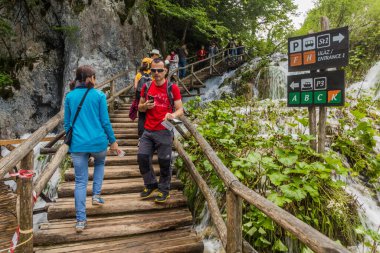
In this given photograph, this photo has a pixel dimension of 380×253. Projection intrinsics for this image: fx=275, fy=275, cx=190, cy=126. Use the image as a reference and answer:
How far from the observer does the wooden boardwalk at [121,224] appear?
342 cm

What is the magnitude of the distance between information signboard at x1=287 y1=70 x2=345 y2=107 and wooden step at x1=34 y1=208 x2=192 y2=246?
263cm

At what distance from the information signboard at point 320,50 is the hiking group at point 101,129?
2145 mm

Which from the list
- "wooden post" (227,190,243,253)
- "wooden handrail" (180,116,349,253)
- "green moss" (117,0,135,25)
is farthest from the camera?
"green moss" (117,0,135,25)

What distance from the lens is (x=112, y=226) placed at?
146 inches

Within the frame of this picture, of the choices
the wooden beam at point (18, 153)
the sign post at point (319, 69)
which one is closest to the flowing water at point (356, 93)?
the sign post at point (319, 69)

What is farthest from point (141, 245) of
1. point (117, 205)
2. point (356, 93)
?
point (356, 93)

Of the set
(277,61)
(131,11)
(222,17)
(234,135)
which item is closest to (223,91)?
(277,61)

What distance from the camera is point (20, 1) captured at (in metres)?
11.7

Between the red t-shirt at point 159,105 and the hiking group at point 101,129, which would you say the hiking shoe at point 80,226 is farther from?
the red t-shirt at point 159,105

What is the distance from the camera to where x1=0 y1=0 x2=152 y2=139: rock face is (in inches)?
458

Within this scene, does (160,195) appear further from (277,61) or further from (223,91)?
(277,61)

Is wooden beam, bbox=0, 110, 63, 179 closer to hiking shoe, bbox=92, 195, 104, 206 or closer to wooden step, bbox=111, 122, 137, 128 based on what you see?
hiking shoe, bbox=92, 195, 104, 206

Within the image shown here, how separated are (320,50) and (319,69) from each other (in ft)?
0.95

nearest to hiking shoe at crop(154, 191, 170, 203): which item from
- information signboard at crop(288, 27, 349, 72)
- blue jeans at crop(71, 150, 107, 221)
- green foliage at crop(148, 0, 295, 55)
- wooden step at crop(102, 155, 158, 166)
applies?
blue jeans at crop(71, 150, 107, 221)
